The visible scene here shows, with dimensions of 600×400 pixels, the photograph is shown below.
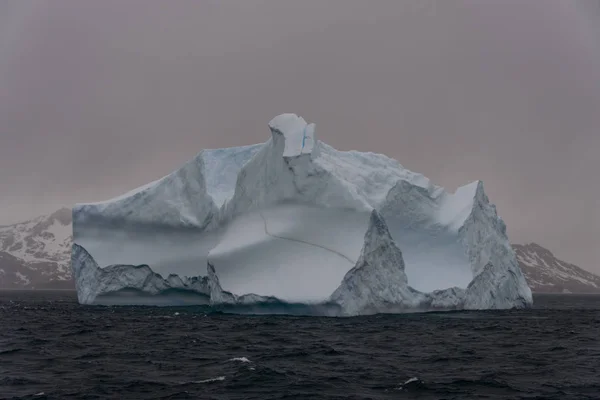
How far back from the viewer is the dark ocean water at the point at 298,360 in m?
13.6

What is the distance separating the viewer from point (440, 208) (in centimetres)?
3669

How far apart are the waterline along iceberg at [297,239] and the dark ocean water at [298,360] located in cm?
250

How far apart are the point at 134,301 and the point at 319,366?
23.7 metres

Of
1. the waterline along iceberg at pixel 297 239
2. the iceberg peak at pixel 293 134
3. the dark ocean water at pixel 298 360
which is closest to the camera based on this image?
the dark ocean water at pixel 298 360

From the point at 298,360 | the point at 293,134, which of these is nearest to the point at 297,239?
the point at 293,134

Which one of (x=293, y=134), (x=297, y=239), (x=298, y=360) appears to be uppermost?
(x=293, y=134)

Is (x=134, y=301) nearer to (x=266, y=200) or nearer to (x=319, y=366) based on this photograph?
(x=266, y=200)

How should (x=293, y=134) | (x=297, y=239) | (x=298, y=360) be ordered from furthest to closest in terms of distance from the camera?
(x=293, y=134) < (x=297, y=239) < (x=298, y=360)

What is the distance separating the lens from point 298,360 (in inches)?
672

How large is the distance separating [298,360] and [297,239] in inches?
472

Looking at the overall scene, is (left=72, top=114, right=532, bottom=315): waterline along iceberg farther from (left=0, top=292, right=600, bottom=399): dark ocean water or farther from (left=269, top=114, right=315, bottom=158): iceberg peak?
(left=0, top=292, right=600, bottom=399): dark ocean water

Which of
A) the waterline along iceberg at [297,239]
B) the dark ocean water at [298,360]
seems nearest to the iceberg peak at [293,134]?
the waterline along iceberg at [297,239]

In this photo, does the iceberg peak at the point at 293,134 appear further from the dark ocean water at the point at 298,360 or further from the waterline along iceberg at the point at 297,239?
the dark ocean water at the point at 298,360

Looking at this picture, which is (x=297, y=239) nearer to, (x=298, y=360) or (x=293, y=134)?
(x=293, y=134)
